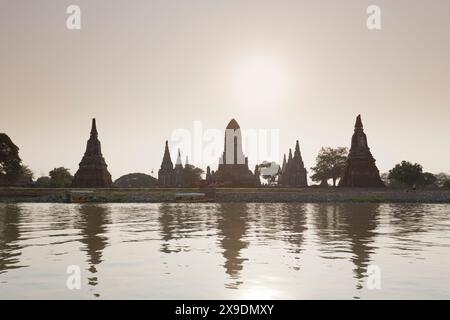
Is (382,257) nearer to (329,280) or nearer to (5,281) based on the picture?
(329,280)

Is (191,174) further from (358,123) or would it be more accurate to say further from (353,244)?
(353,244)

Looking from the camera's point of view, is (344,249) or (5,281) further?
(344,249)

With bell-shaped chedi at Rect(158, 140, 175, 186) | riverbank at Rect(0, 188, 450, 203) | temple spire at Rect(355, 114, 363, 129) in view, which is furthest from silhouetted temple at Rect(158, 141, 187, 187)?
temple spire at Rect(355, 114, 363, 129)

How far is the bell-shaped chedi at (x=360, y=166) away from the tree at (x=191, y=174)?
45.6 metres

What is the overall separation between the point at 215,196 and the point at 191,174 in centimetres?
5712

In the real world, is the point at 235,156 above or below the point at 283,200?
above

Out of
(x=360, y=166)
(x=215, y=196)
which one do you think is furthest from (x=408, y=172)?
(x=215, y=196)

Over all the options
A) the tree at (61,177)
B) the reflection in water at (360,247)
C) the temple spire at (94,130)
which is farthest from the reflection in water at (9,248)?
the tree at (61,177)

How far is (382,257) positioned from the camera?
44.1 ft

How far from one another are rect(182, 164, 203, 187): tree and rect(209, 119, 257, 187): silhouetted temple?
77.8 feet

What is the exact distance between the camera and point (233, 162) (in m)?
89.1
